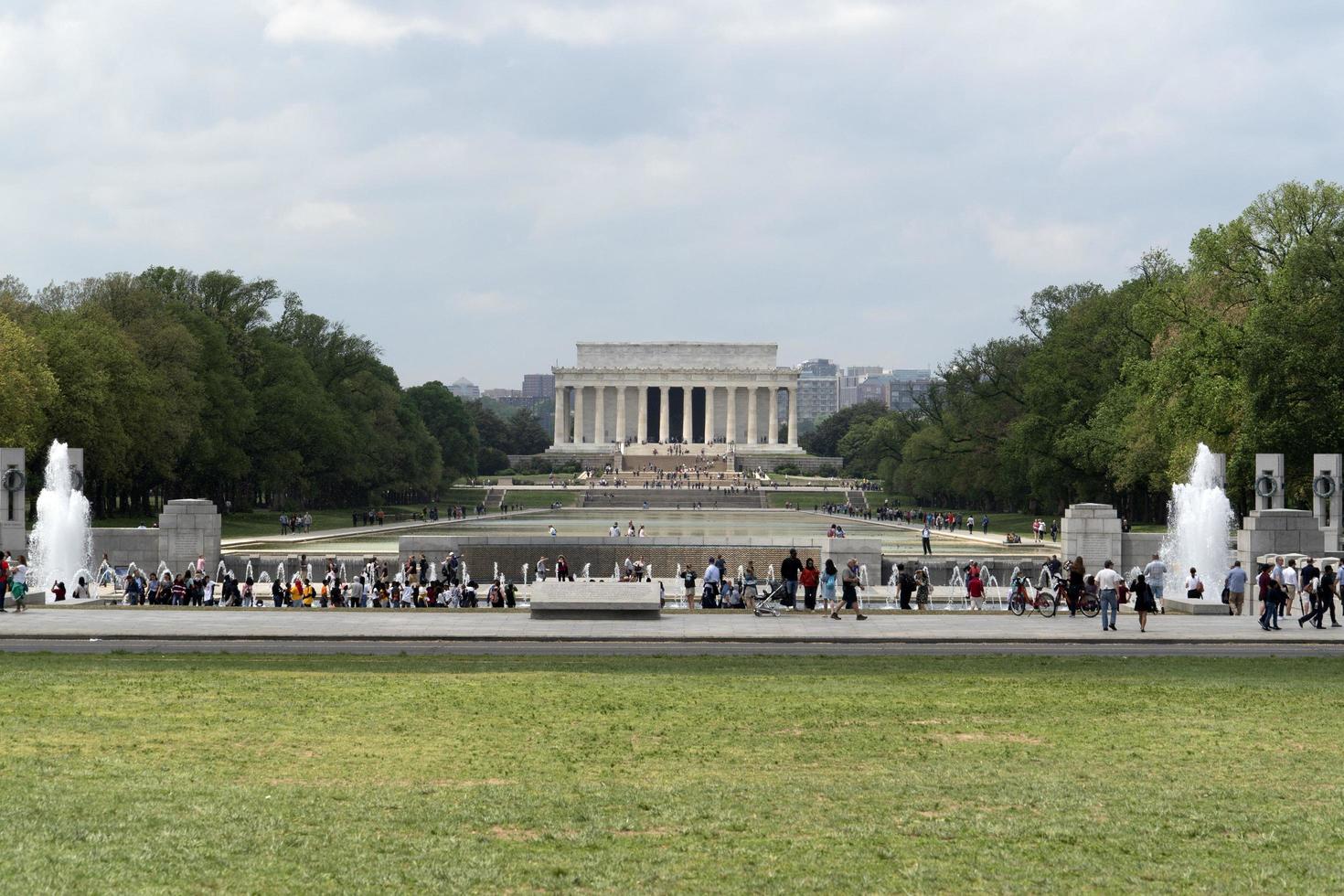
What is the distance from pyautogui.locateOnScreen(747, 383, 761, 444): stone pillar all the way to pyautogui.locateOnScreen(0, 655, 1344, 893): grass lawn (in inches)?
6548

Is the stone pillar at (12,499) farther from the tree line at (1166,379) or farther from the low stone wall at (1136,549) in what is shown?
the tree line at (1166,379)

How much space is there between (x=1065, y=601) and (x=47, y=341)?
41.3 m

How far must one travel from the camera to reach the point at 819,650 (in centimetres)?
2445

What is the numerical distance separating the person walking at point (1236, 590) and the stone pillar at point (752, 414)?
155 metres

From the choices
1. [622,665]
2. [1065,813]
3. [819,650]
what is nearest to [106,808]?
[1065,813]

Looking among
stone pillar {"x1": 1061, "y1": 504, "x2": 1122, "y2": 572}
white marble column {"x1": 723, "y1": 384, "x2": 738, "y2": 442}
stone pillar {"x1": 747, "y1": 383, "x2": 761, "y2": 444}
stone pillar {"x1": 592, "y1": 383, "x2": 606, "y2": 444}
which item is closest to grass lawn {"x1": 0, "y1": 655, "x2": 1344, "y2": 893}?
stone pillar {"x1": 1061, "y1": 504, "x2": 1122, "y2": 572}

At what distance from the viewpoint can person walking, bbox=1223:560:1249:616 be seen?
30.8 meters

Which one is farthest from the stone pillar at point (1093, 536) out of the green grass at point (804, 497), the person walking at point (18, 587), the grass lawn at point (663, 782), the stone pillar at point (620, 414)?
the stone pillar at point (620, 414)

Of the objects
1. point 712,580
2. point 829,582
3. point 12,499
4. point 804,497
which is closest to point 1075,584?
point 829,582

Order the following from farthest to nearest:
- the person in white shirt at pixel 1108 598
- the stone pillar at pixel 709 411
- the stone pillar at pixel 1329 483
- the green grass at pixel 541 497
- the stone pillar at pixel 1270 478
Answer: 1. the stone pillar at pixel 709 411
2. the green grass at pixel 541 497
3. the stone pillar at pixel 1270 478
4. the stone pillar at pixel 1329 483
5. the person in white shirt at pixel 1108 598

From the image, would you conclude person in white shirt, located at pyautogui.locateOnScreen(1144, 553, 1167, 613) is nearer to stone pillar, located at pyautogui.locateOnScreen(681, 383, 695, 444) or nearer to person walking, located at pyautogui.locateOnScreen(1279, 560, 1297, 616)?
person walking, located at pyautogui.locateOnScreen(1279, 560, 1297, 616)

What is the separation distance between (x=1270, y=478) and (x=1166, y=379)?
1544 cm

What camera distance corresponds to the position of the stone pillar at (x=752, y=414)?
18650cm

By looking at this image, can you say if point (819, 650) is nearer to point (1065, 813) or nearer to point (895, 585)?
point (1065, 813)
